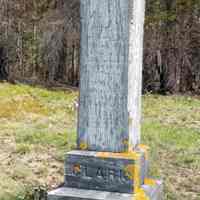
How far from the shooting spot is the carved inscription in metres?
2.85

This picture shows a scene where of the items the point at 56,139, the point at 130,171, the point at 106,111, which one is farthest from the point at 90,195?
the point at 56,139

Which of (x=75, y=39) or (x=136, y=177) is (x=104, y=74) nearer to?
(x=136, y=177)

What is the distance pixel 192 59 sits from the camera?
44.0 feet

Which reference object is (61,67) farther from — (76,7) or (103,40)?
(103,40)

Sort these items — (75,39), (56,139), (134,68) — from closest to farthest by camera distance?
(134,68) → (56,139) → (75,39)

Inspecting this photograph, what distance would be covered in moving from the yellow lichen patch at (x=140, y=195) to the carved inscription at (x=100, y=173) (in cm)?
10

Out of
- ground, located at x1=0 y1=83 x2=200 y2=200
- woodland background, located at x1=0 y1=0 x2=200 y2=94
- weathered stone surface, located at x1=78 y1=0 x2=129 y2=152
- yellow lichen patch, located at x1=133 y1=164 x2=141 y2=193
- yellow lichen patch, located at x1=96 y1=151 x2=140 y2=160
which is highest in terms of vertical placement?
woodland background, located at x1=0 y1=0 x2=200 y2=94

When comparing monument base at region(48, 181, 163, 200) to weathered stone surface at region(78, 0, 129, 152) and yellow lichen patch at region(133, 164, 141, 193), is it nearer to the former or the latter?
yellow lichen patch at region(133, 164, 141, 193)

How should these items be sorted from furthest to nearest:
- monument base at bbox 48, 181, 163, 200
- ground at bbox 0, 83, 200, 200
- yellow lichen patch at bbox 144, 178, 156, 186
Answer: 1. ground at bbox 0, 83, 200, 200
2. yellow lichen patch at bbox 144, 178, 156, 186
3. monument base at bbox 48, 181, 163, 200

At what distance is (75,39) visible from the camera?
13664 millimetres

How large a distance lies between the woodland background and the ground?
2189mm

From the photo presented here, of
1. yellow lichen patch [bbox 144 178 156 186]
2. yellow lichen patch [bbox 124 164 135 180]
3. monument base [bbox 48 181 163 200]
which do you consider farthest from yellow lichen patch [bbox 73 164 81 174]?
yellow lichen patch [bbox 144 178 156 186]

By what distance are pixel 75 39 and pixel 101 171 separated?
11017mm

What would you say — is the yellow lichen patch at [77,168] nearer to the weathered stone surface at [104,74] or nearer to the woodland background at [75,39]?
the weathered stone surface at [104,74]
